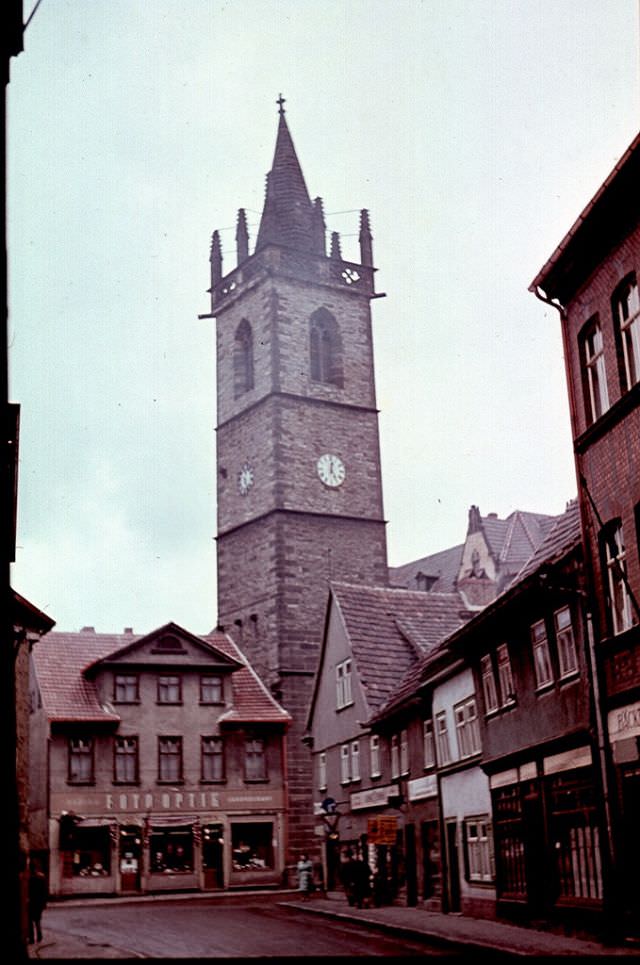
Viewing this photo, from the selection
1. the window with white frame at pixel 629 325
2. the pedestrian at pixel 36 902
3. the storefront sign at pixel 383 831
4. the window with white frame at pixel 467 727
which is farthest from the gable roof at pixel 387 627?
the window with white frame at pixel 629 325

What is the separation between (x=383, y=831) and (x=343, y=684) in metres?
9.76

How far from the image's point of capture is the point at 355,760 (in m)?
42.2

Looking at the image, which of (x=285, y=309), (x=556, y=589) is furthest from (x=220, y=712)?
(x=556, y=589)

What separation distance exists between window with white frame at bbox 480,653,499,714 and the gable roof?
1147 cm

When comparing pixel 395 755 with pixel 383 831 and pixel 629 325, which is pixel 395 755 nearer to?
pixel 383 831

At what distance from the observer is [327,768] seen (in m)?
45.6

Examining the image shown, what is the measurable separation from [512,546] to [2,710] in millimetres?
69233

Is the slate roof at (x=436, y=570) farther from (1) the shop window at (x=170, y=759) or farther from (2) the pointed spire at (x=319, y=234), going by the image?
(1) the shop window at (x=170, y=759)

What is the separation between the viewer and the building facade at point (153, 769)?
50125 millimetres

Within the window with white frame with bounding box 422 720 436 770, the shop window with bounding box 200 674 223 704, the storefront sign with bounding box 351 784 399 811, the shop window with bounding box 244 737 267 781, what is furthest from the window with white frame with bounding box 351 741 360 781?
the shop window with bounding box 200 674 223 704

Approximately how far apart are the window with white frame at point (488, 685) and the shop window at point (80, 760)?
2586 centimetres

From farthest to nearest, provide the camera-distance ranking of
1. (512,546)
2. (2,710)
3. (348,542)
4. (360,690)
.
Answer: (512,546)
(348,542)
(360,690)
(2,710)

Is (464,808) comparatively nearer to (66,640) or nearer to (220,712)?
(220,712)

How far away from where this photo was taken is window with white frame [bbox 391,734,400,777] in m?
37.2
